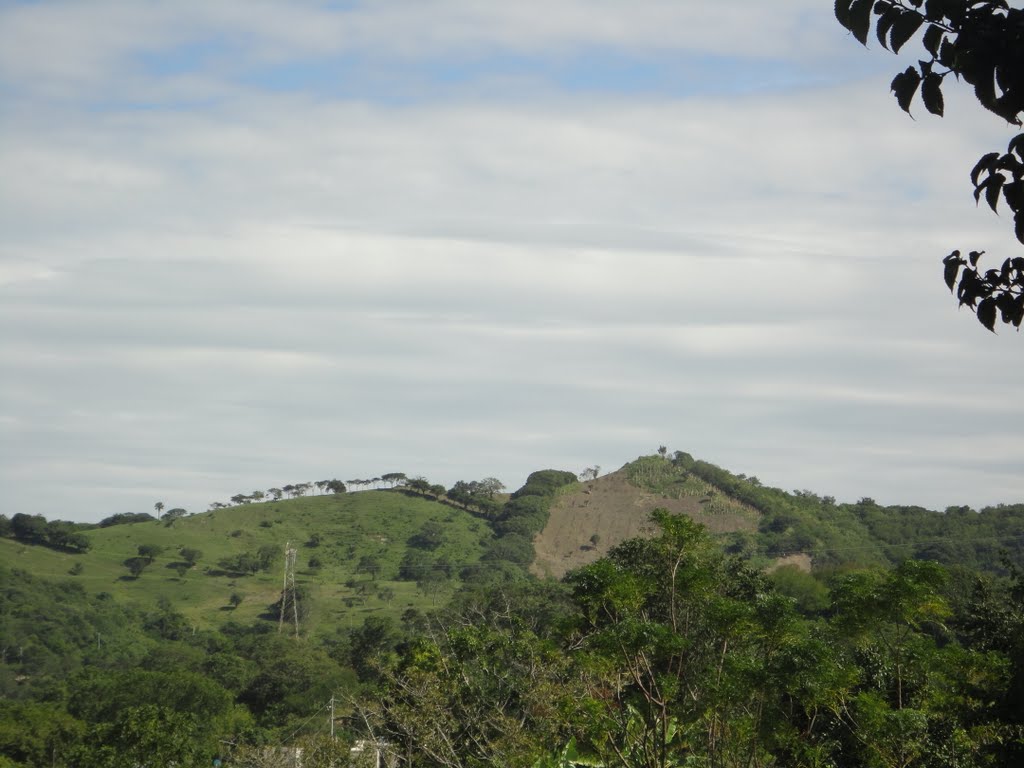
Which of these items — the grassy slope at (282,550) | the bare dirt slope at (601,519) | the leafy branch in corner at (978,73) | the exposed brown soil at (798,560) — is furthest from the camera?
the bare dirt slope at (601,519)

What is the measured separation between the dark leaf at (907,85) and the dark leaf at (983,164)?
0.34 metres

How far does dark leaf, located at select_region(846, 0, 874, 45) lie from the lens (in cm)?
421

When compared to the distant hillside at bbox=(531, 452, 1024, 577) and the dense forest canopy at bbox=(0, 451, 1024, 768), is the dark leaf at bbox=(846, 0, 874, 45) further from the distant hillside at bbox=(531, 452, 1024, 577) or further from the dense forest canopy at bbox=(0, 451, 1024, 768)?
the distant hillside at bbox=(531, 452, 1024, 577)

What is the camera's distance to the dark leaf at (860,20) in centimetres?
421

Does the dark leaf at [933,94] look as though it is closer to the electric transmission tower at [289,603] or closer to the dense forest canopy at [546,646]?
the dense forest canopy at [546,646]

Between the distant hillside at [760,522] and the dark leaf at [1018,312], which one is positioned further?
the distant hillside at [760,522]

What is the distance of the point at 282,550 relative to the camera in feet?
348

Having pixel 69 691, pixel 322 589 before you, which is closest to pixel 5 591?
pixel 322 589

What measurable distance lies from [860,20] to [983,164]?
28.1 inches

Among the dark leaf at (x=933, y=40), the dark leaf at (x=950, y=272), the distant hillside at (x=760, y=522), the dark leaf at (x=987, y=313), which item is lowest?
the dark leaf at (x=987, y=313)

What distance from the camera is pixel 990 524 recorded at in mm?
96375

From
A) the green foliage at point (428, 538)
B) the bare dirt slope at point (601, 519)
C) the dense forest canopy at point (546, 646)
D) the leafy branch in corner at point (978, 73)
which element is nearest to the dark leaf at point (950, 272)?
the leafy branch in corner at point (978, 73)

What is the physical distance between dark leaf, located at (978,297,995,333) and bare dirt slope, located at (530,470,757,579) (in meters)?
104

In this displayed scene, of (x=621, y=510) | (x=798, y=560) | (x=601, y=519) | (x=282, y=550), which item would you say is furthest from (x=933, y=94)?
(x=621, y=510)
